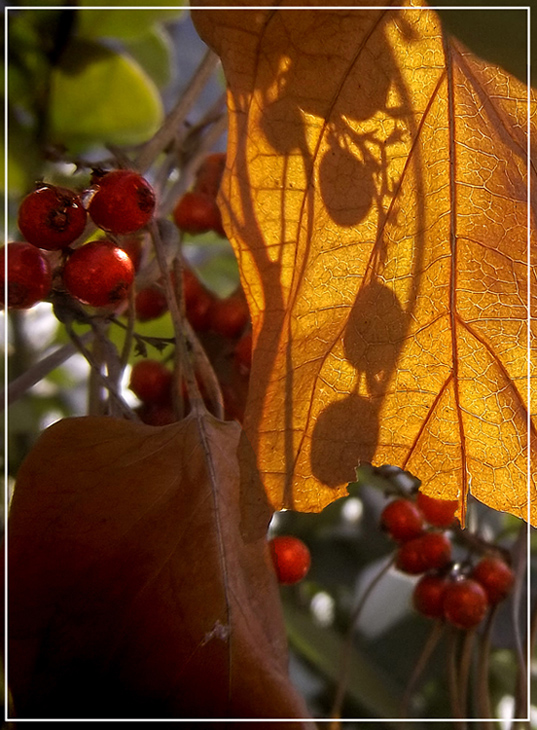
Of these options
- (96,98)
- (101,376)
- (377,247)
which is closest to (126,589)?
(101,376)

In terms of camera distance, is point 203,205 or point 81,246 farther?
point 203,205

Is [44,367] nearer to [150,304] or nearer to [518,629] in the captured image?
[150,304]

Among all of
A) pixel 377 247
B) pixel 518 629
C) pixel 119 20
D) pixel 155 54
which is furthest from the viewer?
pixel 155 54

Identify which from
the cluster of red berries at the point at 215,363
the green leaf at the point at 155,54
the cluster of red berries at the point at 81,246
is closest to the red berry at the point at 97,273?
the cluster of red berries at the point at 81,246

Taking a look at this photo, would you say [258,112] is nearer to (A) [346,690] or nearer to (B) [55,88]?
(B) [55,88]

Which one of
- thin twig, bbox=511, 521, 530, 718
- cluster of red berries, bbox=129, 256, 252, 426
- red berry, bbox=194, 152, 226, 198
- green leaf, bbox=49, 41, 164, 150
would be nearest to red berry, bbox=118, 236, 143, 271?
cluster of red berries, bbox=129, 256, 252, 426

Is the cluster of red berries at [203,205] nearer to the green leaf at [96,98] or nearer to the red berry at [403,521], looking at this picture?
the green leaf at [96,98]
